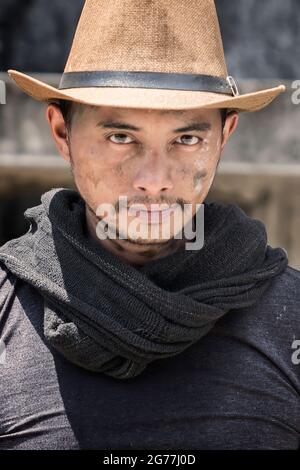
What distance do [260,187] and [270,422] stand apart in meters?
5.55

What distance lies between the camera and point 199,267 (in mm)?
2217

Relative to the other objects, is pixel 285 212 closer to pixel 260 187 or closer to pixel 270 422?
pixel 260 187

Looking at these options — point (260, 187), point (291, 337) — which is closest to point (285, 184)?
point (260, 187)

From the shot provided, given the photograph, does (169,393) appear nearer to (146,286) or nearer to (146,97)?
(146,286)

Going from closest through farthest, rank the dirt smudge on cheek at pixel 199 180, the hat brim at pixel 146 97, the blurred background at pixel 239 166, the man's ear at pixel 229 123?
the hat brim at pixel 146 97 → the dirt smudge on cheek at pixel 199 180 → the man's ear at pixel 229 123 → the blurred background at pixel 239 166

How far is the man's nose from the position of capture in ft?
6.73

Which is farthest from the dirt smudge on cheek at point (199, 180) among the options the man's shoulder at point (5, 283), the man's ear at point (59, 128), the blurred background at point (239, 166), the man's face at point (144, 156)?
the blurred background at point (239, 166)

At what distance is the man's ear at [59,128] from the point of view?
2.29 meters

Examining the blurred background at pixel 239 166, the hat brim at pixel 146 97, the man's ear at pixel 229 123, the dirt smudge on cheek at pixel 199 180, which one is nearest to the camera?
the hat brim at pixel 146 97

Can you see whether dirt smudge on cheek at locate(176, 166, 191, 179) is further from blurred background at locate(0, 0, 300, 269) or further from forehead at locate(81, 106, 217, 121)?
blurred background at locate(0, 0, 300, 269)

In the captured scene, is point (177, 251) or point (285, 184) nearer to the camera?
point (177, 251)

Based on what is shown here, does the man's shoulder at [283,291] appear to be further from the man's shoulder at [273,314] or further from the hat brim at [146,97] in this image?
the hat brim at [146,97]

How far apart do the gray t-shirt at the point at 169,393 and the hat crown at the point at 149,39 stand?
24.0 inches

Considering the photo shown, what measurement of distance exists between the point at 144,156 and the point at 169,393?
57 cm
